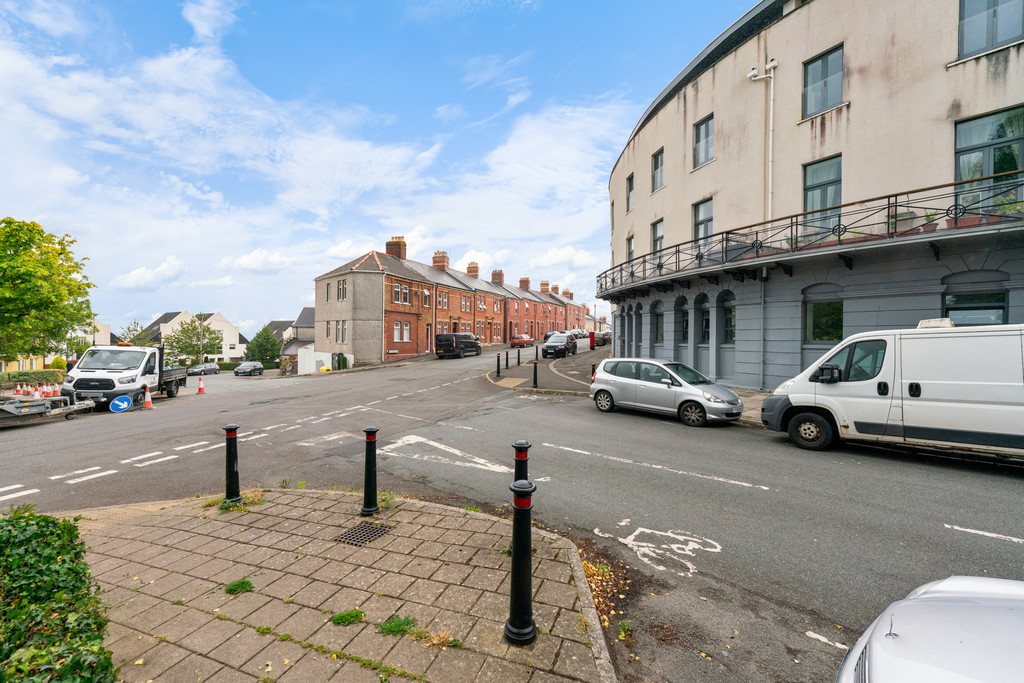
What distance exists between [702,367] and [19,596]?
18873 millimetres

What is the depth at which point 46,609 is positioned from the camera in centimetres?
217

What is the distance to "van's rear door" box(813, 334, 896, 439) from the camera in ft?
25.3

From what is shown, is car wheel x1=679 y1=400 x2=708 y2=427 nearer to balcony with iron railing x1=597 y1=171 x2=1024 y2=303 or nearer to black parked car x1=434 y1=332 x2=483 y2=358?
balcony with iron railing x1=597 y1=171 x2=1024 y2=303

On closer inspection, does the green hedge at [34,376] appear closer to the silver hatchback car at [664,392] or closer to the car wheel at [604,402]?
the car wheel at [604,402]

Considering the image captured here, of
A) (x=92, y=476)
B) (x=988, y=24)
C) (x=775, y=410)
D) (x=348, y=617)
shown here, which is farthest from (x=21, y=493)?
(x=988, y=24)

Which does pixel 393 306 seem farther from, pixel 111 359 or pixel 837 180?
pixel 837 180

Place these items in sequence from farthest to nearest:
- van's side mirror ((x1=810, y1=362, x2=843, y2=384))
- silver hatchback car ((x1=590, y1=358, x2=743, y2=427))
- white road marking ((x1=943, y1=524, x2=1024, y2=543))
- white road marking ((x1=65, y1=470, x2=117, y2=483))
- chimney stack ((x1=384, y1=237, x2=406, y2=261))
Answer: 1. chimney stack ((x1=384, y1=237, x2=406, y2=261))
2. silver hatchback car ((x1=590, y1=358, x2=743, y2=427))
3. van's side mirror ((x1=810, y1=362, x2=843, y2=384))
4. white road marking ((x1=65, y1=470, x2=117, y2=483))
5. white road marking ((x1=943, y1=524, x2=1024, y2=543))

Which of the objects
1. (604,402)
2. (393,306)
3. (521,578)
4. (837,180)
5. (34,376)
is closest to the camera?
(521,578)

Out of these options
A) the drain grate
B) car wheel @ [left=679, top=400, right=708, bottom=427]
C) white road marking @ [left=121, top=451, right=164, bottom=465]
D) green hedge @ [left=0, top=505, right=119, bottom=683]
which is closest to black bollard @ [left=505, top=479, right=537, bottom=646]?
the drain grate

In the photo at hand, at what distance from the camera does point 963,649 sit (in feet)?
5.75

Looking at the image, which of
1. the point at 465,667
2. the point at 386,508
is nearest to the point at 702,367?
the point at 386,508

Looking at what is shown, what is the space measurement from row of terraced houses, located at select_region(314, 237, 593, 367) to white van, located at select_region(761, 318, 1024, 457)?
32.0 m

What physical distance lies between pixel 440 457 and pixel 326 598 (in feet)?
14.8

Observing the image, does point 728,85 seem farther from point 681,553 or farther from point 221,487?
point 221,487
